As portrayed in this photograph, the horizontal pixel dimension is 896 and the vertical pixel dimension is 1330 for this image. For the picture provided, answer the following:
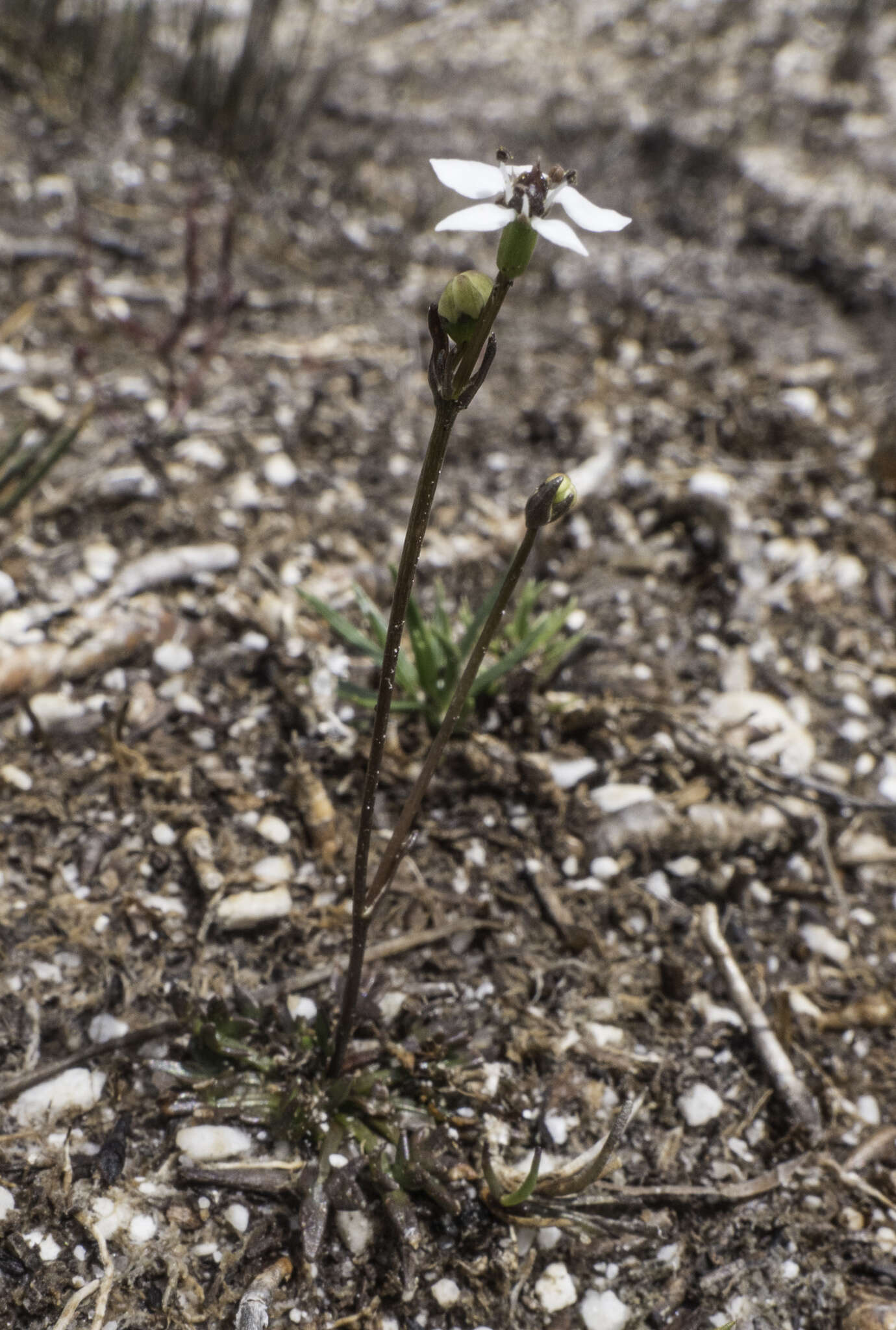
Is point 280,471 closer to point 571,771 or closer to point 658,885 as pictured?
point 571,771

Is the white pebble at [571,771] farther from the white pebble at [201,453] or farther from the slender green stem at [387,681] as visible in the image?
the white pebble at [201,453]

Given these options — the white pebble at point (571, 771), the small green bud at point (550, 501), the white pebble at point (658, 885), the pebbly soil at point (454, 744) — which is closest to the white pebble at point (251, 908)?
the pebbly soil at point (454, 744)

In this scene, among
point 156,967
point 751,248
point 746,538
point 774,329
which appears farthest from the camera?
point 751,248

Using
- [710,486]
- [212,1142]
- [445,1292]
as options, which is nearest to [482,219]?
[212,1142]

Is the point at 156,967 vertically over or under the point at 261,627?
under

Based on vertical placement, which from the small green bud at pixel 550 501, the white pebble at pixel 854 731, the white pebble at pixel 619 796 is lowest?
the white pebble at pixel 619 796

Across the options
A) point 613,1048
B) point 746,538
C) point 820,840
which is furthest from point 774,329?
point 613,1048

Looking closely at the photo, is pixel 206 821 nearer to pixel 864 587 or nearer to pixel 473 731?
pixel 473 731
